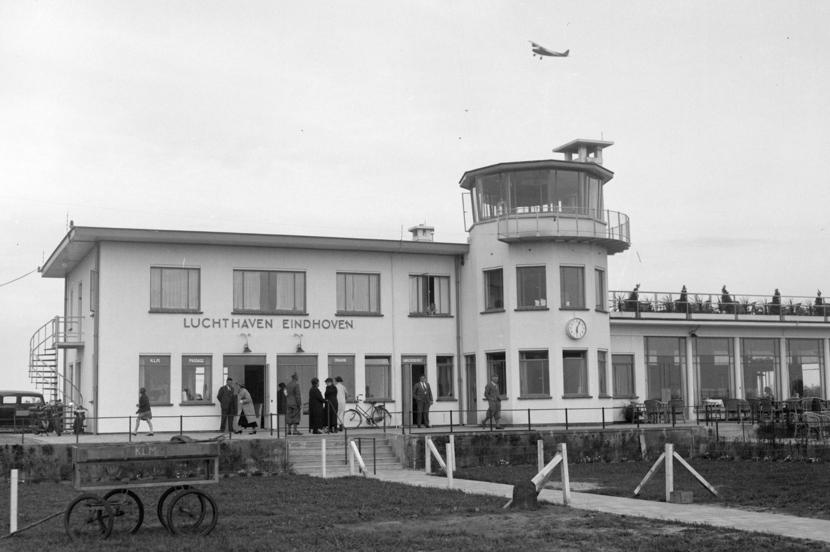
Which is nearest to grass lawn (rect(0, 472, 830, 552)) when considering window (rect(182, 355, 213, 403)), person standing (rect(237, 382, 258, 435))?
person standing (rect(237, 382, 258, 435))

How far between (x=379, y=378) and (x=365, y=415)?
1589 millimetres

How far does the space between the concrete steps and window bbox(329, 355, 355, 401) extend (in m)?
6.28

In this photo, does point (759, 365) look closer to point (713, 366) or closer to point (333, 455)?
point (713, 366)

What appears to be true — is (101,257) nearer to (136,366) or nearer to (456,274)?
(136,366)

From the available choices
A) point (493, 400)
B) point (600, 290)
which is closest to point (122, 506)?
point (493, 400)

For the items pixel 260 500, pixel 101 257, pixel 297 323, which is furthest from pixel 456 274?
pixel 260 500

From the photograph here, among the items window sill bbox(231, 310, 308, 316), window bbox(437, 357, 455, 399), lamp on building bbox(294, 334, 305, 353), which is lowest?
window bbox(437, 357, 455, 399)

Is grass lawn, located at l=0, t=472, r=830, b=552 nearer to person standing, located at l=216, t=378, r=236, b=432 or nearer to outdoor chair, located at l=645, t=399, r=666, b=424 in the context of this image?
person standing, located at l=216, t=378, r=236, b=432

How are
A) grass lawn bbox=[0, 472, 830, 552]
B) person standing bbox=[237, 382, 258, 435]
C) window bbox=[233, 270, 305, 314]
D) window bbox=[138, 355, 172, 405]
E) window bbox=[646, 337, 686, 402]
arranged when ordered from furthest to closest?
window bbox=[646, 337, 686, 402], window bbox=[233, 270, 305, 314], window bbox=[138, 355, 172, 405], person standing bbox=[237, 382, 258, 435], grass lawn bbox=[0, 472, 830, 552]

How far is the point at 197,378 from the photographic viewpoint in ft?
108

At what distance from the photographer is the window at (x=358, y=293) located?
116 ft

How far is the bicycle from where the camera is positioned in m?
34.4

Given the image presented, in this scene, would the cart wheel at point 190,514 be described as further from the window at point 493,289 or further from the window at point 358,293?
the window at point 493,289

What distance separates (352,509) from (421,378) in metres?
16.9
